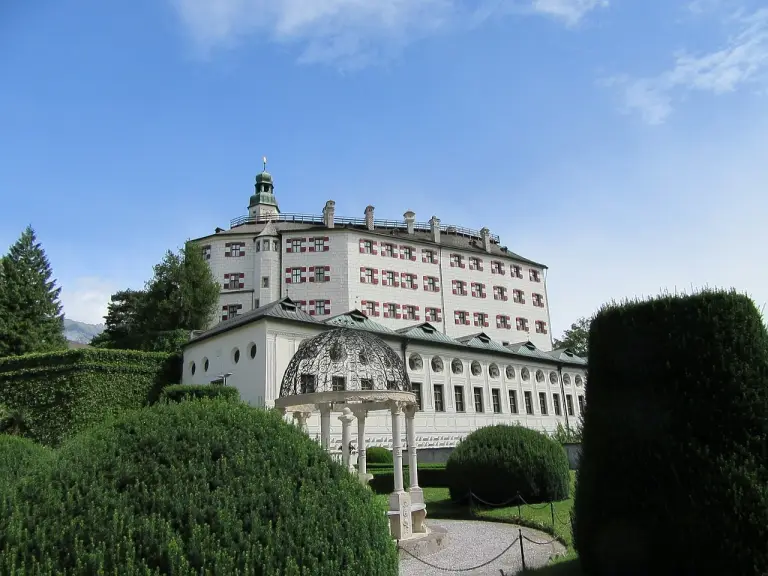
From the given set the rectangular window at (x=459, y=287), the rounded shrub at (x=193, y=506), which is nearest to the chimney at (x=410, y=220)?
the rectangular window at (x=459, y=287)

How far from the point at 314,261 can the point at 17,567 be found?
2003 inches

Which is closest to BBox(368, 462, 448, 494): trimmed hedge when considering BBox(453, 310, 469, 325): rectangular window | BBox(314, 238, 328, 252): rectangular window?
BBox(314, 238, 328, 252): rectangular window

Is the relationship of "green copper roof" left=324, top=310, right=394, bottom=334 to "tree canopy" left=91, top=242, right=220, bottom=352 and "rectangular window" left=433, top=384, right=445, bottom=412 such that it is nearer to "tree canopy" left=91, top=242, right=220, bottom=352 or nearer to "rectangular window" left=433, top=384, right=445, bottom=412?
"rectangular window" left=433, top=384, right=445, bottom=412

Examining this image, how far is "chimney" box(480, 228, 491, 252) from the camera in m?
65.6

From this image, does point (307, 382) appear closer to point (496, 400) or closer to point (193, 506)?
point (193, 506)

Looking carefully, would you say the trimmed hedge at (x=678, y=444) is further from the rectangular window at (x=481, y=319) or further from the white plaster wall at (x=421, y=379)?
the rectangular window at (x=481, y=319)

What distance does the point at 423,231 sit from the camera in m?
66.9

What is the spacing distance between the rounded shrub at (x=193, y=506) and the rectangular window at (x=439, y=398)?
31827mm

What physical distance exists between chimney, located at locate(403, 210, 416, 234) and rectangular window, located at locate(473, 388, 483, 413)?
88.3 ft

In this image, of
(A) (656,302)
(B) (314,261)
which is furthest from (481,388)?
(A) (656,302)

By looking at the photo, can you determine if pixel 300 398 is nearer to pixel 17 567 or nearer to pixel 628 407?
pixel 628 407

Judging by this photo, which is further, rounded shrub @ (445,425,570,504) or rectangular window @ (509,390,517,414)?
rectangular window @ (509,390,517,414)

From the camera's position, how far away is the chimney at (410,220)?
6375 centimetres

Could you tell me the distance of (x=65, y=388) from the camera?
111ft
